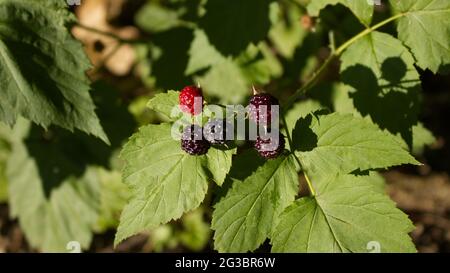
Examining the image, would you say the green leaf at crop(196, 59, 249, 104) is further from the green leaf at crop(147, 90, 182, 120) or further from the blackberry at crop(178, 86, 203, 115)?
the blackberry at crop(178, 86, 203, 115)

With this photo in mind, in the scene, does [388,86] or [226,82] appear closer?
[388,86]

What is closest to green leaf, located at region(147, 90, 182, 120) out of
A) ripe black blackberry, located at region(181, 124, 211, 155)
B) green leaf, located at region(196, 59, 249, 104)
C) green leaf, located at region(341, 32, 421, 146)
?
ripe black blackberry, located at region(181, 124, 211, 155)

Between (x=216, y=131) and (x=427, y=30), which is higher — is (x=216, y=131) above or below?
below

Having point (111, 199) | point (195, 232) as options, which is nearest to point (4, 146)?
point (111, 199)

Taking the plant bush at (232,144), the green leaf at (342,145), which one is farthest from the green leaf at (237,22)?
the green leaf at (342,145)

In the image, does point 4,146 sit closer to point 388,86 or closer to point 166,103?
point 166,103

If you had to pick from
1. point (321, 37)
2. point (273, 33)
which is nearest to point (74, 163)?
point (273, 33)

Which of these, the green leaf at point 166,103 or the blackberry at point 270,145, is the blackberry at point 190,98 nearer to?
the green leaf at point 166,103
